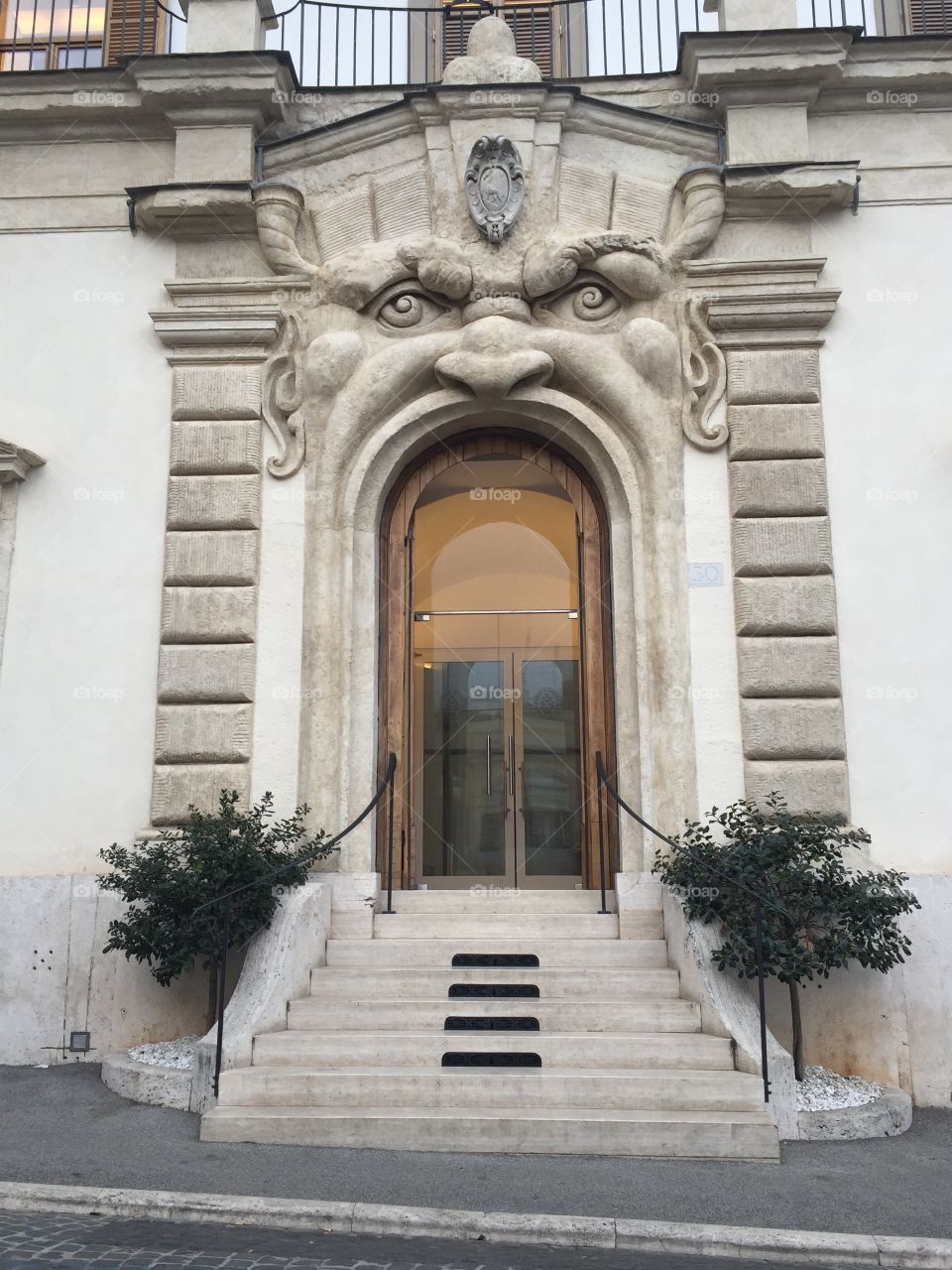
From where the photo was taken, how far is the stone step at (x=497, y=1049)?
255 inches

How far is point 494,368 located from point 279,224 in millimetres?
2220

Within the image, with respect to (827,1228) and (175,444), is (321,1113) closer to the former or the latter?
(827,1228)

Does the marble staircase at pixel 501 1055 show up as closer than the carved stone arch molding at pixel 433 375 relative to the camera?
Yes

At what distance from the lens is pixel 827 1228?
188 inches

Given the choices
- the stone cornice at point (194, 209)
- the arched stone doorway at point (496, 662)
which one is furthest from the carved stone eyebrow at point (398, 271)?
the arched stone doorway at point (496, 662)

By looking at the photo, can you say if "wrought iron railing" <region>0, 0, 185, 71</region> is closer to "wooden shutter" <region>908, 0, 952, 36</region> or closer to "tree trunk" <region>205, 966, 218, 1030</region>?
"wooden shutter" <region>908, 0, 952, 36</region>

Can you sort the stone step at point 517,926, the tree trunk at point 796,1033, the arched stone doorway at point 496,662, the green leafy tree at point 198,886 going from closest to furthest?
the tree trunk at point 796,1033
the green leafy tree at point 198,886
the stone step at point 517,926
the arched stone doorway at point 496,662

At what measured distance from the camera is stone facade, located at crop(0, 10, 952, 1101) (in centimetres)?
851

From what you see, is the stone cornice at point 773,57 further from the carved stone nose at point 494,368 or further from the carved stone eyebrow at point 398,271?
A: the carved stone nose at point 494,368

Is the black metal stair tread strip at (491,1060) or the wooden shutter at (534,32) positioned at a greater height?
the wooden shutter at (534,32)

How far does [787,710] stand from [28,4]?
35.1 feet

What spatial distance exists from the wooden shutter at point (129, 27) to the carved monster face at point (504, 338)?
15.4 feet

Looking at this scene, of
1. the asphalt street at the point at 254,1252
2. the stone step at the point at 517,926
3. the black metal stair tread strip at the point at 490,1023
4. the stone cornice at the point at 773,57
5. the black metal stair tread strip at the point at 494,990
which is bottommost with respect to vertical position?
the asphalt street at the point at 254,1252

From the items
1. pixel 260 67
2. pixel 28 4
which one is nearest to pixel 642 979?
pixel 260 67
